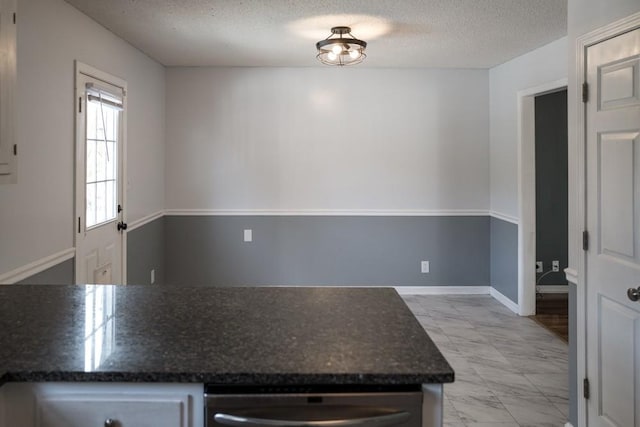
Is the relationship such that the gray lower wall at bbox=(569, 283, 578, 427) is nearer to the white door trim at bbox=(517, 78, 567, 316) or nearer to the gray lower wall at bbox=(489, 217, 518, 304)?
the white door trim at bbox=(517, 78, 567, 316)

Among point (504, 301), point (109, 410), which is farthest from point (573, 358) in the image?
point (504, 301)

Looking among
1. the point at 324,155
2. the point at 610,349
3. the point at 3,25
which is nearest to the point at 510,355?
→ the point at 610,349

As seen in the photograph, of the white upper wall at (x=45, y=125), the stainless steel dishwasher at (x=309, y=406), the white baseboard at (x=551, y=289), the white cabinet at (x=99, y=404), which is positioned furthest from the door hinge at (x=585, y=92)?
the white baseboard at (x=551, y=289)

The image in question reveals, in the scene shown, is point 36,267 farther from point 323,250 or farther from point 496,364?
point 323,250

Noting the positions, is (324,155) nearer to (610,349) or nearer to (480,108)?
(480,108)

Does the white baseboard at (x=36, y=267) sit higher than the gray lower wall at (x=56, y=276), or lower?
higher

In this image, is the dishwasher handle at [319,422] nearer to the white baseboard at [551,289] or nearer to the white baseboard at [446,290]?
the white baseboard at [446,290]

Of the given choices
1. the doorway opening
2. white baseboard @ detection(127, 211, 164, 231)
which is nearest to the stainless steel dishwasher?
white baseboard @ detection(127, 211, 164, 231)

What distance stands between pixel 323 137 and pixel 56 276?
304 cm

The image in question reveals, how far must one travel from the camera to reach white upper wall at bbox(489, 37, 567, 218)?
163 inches

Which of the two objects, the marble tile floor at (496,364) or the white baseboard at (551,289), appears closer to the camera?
the marble tile floor at (496,364)

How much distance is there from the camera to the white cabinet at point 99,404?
3.86ft

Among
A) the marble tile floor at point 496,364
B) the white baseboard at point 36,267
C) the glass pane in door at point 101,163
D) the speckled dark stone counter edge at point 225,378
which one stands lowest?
the marble tile floor at point 496,364

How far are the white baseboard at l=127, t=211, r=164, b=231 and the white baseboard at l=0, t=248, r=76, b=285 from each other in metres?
1.17
